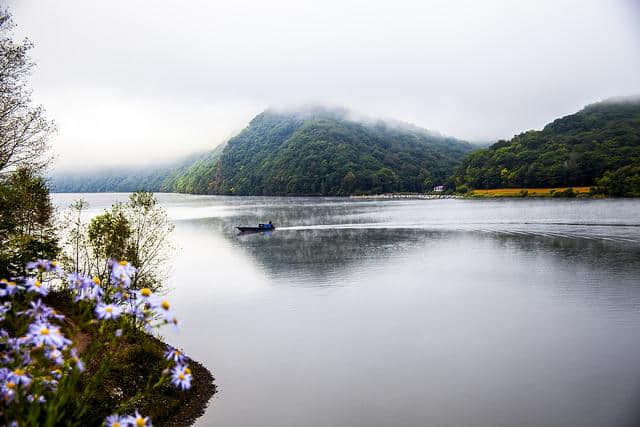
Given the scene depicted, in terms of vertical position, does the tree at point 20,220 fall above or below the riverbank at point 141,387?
above

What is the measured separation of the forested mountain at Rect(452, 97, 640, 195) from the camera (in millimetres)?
130125

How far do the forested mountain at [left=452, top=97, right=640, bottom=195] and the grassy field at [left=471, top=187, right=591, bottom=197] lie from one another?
2.07 m

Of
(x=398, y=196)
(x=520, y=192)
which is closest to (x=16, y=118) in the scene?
(x=520, y=192)

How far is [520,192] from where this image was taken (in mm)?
145875

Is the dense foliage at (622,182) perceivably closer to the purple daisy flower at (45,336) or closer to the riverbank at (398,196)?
the riverbank at (398,196)

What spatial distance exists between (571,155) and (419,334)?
466ft

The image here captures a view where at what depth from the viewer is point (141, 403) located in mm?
13250

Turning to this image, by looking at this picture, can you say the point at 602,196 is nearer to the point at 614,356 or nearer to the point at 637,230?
the point at 637,230

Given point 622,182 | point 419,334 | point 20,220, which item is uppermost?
point 622,182

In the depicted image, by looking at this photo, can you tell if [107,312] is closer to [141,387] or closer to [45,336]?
[45,336]

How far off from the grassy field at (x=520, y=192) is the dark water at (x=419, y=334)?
311 ft

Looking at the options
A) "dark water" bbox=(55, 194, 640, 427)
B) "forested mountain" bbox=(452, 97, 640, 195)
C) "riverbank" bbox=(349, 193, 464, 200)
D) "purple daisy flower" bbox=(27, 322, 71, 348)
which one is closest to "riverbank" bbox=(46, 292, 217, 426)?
"dark water" bbox=(55, 194, 640, 427)

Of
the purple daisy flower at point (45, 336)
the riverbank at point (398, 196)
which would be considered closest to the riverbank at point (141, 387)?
the purple daisy flower at point (45, 336)

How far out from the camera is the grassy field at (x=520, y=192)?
129375 millimetres
